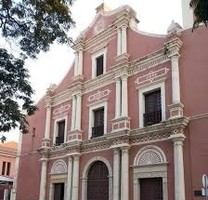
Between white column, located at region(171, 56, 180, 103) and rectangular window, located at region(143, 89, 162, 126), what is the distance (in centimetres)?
117

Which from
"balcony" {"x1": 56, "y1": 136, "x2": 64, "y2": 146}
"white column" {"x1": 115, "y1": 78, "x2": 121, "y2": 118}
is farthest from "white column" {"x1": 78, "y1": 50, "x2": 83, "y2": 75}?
"balcony" {"x1": 56, "y1": 136, "x2": 64, "y2": 146}

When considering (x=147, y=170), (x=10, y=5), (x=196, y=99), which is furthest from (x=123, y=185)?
(x=10, y=5)

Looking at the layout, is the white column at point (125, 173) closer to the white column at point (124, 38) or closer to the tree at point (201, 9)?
the white column at point (124, 38)

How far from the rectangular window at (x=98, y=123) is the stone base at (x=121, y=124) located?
151 cm

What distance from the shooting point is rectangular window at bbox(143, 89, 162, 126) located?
51.4 ft

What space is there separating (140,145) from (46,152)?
24.4 ft

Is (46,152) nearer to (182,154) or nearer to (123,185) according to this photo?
(123,185)

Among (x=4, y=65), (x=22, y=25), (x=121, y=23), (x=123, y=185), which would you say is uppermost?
(x=121, y=23)

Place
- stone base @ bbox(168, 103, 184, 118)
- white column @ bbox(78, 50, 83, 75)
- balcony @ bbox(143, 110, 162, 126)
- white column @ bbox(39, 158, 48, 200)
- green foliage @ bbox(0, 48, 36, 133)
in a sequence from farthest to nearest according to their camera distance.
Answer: white column @ bbox(78, 50, 83, 75), white column @ bbox(39, 158, 48, 200), balcony @ bbox(143, 110, 162, 126), stone base @ bbox(168, 103, 184, 118), green foliage @ bbox(0, 48, 36, 133)

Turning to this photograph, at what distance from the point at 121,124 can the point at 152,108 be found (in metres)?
1.61

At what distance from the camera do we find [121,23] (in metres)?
18.6

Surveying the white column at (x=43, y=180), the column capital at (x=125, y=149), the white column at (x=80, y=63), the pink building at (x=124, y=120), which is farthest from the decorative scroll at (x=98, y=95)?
the white column at (x=43, y=180)

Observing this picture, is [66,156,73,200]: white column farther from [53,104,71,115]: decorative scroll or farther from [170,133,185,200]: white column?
[170,133,185,200]: white column

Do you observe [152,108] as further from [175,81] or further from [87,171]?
[87,171]
